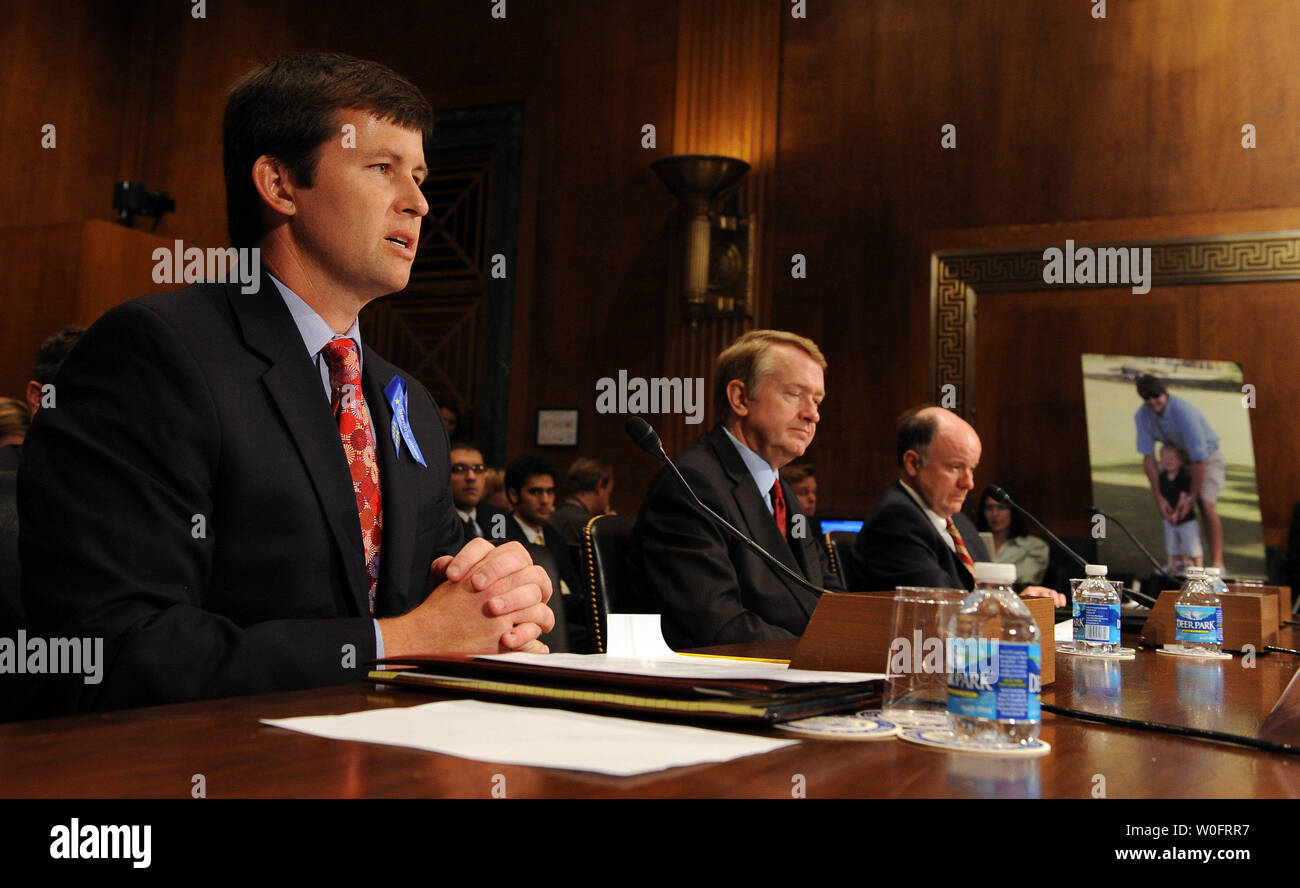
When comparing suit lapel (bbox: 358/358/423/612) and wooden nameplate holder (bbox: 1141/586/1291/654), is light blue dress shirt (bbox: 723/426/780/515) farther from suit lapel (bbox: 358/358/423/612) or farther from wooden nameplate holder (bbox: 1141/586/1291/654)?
suit lapel (bbox: 358/358/423/612)

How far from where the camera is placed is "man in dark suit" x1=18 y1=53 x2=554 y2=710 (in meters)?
1.30

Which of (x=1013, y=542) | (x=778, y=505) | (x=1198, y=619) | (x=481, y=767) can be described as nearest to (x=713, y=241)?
(x=1013, y=542)

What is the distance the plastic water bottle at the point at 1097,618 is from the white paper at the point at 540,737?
4.36 ft

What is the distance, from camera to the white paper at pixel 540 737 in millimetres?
821

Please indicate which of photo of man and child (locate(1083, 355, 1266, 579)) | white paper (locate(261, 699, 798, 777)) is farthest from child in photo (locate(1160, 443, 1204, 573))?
white paper (locate(261, 699, 798, 777))

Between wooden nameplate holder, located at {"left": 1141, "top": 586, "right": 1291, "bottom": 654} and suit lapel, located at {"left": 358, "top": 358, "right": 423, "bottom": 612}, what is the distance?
5.22 ft

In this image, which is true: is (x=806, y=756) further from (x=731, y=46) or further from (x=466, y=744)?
(x=731, y=46)

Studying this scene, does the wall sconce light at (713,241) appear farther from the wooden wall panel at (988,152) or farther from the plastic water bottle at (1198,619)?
the plastic water bottle at (1198,619)

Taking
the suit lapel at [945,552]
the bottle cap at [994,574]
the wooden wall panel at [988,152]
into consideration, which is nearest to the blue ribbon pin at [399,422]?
the bottle cap at [994,574]

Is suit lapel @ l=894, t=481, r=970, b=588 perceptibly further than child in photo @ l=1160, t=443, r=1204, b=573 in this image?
No

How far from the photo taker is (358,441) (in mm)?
1668

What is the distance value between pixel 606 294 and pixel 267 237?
548cm

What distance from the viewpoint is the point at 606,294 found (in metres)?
7.20

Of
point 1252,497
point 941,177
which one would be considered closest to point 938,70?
point 941,177
